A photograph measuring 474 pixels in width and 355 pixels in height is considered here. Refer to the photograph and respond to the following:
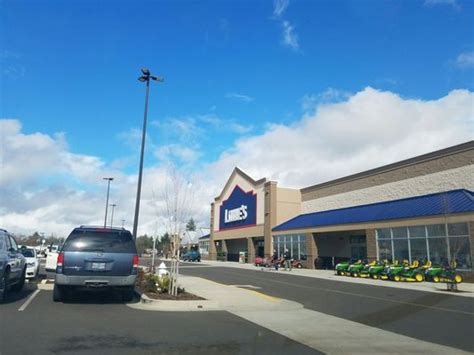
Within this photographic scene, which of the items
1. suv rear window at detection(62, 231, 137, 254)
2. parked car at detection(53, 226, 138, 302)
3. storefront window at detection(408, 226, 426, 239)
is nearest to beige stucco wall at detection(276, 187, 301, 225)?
storefront window at detection(408, 226, 426, 239)

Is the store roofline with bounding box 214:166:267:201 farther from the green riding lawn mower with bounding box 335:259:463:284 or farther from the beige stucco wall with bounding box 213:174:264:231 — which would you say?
the green riding lawn mower with bounding box 335:259:463:284

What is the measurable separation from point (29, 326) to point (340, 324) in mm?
6554

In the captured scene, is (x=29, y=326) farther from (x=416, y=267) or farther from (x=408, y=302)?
(x=416, y=267)

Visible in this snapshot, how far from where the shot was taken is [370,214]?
108ft

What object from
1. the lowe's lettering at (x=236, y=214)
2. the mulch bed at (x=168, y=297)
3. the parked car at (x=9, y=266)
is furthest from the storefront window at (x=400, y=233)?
the lowe's lettering at (x=236, y=214)

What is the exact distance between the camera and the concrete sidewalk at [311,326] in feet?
24.3

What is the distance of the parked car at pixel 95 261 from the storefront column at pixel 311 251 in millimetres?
29159

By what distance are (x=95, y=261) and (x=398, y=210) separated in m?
24.6

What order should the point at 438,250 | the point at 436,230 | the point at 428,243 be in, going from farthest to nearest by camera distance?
1. the point at 428,243
2. the point at 436,230
3. the point at 438,250

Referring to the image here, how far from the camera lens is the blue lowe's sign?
52.3 meters

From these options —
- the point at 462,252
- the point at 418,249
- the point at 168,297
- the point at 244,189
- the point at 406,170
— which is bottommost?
the point at 168,297

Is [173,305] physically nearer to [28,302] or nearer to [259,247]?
[28,302]

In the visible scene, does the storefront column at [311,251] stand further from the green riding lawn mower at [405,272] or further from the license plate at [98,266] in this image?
the license plate at [98,266]

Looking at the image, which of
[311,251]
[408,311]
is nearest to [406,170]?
[311,251]
